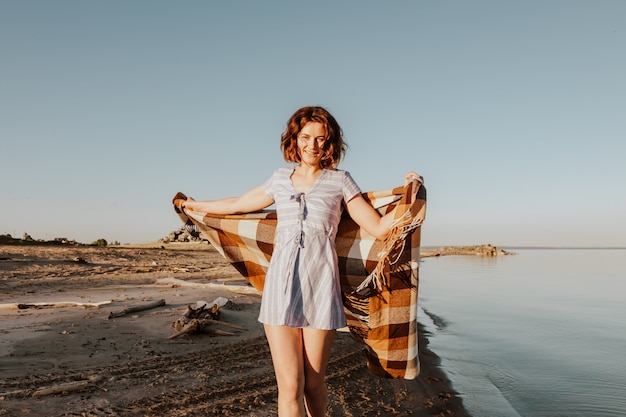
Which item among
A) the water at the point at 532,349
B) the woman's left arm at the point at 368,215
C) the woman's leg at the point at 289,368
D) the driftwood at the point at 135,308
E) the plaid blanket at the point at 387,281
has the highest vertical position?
the woman's left arm at the point at 368,215

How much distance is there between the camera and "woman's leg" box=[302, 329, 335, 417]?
2.62 metres

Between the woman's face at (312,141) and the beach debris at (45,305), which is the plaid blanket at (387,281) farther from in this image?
the beach debris at (45,305)

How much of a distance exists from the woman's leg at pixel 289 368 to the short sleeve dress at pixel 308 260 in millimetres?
81

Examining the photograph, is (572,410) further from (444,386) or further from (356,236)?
(356,236)

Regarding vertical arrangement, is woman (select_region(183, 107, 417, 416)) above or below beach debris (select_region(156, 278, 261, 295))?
above

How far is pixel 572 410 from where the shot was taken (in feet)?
15.7

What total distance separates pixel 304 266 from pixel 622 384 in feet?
17.5

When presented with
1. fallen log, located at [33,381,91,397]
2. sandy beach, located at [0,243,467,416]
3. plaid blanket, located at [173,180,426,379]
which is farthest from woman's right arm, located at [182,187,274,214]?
fallen log, located at [33,381,91,397]

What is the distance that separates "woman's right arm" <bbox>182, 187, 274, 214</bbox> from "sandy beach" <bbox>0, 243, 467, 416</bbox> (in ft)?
5.43

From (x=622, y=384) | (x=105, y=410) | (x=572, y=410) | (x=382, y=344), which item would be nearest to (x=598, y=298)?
(x=622, y=384)

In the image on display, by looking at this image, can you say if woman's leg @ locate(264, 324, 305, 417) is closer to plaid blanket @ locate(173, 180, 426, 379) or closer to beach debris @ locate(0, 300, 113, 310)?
plaid blanket @ locate(173, 180, 426, 379)

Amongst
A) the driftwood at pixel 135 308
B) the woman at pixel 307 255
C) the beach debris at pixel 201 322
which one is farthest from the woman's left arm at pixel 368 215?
the driftwood at pixel 135 308

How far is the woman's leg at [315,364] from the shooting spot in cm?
262

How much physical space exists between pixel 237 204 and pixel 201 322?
3.72 m
